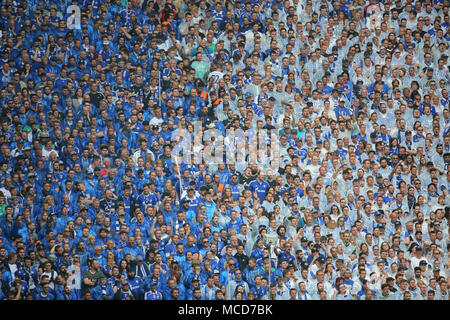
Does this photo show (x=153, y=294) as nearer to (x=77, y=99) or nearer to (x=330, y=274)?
(x=330, y=274)

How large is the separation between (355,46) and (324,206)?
8.17ft

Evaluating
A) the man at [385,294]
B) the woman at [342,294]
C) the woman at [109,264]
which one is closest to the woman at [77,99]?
the woman at [109,264]

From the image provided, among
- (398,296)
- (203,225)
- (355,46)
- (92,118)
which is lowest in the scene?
(398,296)

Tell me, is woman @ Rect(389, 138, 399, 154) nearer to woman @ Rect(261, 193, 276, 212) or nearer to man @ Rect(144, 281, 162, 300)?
woman @ Rect(261, 193, 276, 212)

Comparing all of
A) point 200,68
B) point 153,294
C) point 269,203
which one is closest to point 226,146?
point 269,203

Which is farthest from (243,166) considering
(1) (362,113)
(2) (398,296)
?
(2) (398,296)

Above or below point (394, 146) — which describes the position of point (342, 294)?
below

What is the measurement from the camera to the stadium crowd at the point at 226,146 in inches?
456

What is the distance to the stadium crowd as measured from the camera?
11.6m

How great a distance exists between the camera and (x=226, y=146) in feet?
40.1

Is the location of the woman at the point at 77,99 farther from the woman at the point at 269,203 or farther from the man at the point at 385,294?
the man at the point at 385,294

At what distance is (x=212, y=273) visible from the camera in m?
11.6

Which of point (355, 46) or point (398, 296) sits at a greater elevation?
point (355, 46)

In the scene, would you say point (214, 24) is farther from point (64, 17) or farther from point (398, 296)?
point (398, 296)
